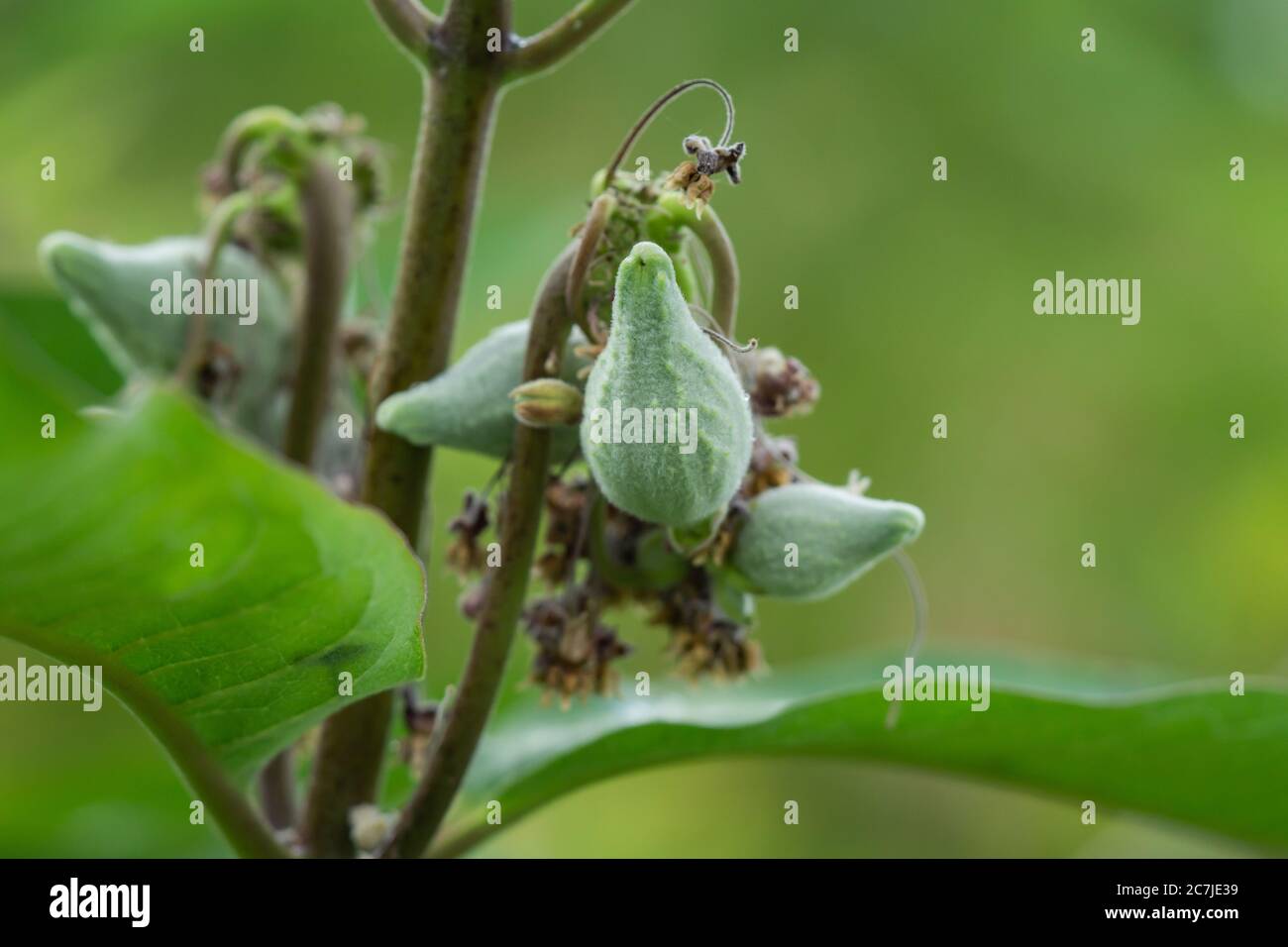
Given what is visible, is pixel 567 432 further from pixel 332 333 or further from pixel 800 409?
pixel 332 333

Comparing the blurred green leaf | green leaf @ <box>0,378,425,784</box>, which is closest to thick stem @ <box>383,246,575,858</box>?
green leaf @ <box>0,378,425,784</box>

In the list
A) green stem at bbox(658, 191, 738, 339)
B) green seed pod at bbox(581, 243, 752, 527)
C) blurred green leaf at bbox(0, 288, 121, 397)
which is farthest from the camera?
blurred green leaf at bbox(0, 288, 121, 397)

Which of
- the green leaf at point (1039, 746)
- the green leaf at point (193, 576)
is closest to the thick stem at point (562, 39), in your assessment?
the green leaf at point (193, 576)

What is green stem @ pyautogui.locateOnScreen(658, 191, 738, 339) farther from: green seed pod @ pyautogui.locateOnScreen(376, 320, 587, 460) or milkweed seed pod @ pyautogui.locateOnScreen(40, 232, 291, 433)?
milkweed seed pod @ pyautogui.locateOnScreen(40, 232, 291, 433)

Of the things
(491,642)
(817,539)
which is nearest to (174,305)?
(491,642)
